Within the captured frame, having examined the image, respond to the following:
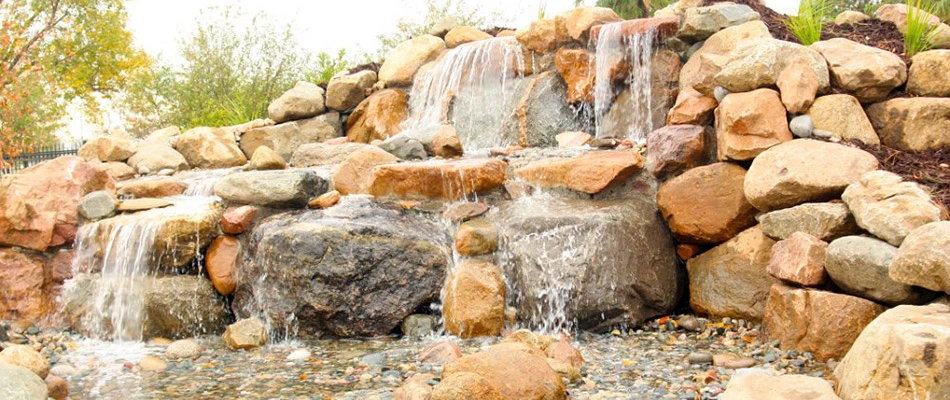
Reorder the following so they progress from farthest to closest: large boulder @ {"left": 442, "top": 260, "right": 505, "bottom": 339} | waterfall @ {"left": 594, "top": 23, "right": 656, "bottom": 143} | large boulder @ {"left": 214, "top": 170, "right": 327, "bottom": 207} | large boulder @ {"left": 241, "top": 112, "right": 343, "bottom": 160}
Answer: large boulder @ {"left": 241, "top": 112, "right": 343, "bottom": 160} < waterfall @ {"left": 594, "top": 23, "right": 656, "bottom": 143} < large boulder @ {"left": 214, "top": 170, "right": 327, "bottom": 207} < large boulder @ {"left": 442, "top": 260, "right": 505, "bottom": 339}

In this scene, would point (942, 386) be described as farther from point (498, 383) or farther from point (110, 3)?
point (110, 3)

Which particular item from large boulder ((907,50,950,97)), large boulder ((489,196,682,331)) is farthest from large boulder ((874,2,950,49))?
large boulder ((489,196,682,331))

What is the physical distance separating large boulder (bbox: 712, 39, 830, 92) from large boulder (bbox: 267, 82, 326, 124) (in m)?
6.30

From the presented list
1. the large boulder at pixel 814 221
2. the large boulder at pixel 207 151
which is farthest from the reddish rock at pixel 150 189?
the large boulder at pixel 814 221

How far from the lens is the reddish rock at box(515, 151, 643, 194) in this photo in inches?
231

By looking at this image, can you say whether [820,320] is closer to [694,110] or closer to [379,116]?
[694,110]

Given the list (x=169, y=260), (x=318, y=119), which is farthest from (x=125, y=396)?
(x=318, y=119)

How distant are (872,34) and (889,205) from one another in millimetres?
3480

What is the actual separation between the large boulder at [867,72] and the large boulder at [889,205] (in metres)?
1.27

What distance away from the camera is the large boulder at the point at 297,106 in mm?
10328

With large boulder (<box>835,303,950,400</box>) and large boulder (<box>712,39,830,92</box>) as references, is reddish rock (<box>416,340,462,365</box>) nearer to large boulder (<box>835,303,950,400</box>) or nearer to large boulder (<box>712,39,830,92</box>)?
large boulder (<box>835,303,950,400</box>)

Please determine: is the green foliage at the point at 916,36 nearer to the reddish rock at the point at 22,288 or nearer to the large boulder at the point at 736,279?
the large boulder at the point at 736,279

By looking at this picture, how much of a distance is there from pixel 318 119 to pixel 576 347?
6.62 metres

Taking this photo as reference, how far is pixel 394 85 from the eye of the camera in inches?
404
